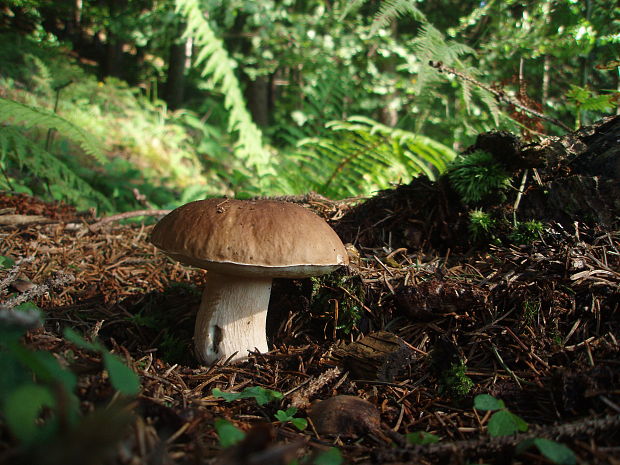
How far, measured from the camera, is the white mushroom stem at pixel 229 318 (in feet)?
6.09

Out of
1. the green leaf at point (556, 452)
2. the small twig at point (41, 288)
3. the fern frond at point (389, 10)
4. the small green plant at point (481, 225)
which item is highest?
the fern frond at point (389, 10)

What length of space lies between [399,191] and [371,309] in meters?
0.89

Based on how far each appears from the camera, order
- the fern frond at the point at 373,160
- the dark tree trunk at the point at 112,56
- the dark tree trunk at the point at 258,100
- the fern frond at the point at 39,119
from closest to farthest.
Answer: the fern frond at the point at 39,119, the fern frond at the point at 373,160, the dark tree trunk at the point at 258,100, the dark tree trunk at the point at 112,56

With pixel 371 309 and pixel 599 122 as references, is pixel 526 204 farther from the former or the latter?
pixel 371 309

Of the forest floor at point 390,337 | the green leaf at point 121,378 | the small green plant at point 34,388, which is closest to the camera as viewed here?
the small green plant at point 34,388

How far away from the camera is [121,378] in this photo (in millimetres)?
905

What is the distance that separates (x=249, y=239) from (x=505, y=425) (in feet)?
3.57

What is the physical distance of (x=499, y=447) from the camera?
1095 millimetres

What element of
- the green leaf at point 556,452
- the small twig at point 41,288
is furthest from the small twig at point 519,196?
the small twig at point 41,288

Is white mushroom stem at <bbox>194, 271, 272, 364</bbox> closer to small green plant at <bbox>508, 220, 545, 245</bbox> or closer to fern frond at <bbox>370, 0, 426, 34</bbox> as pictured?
small green plant at <bbox>508, 220, 545, 245</bbox>

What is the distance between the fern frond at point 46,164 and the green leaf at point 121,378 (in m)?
2.80

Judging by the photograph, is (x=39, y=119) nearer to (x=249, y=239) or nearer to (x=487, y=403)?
(x=249, y=239)

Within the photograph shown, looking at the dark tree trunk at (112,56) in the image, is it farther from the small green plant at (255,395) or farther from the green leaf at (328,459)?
the green leaf at (328,459)

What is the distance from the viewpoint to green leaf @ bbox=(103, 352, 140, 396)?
89cm
